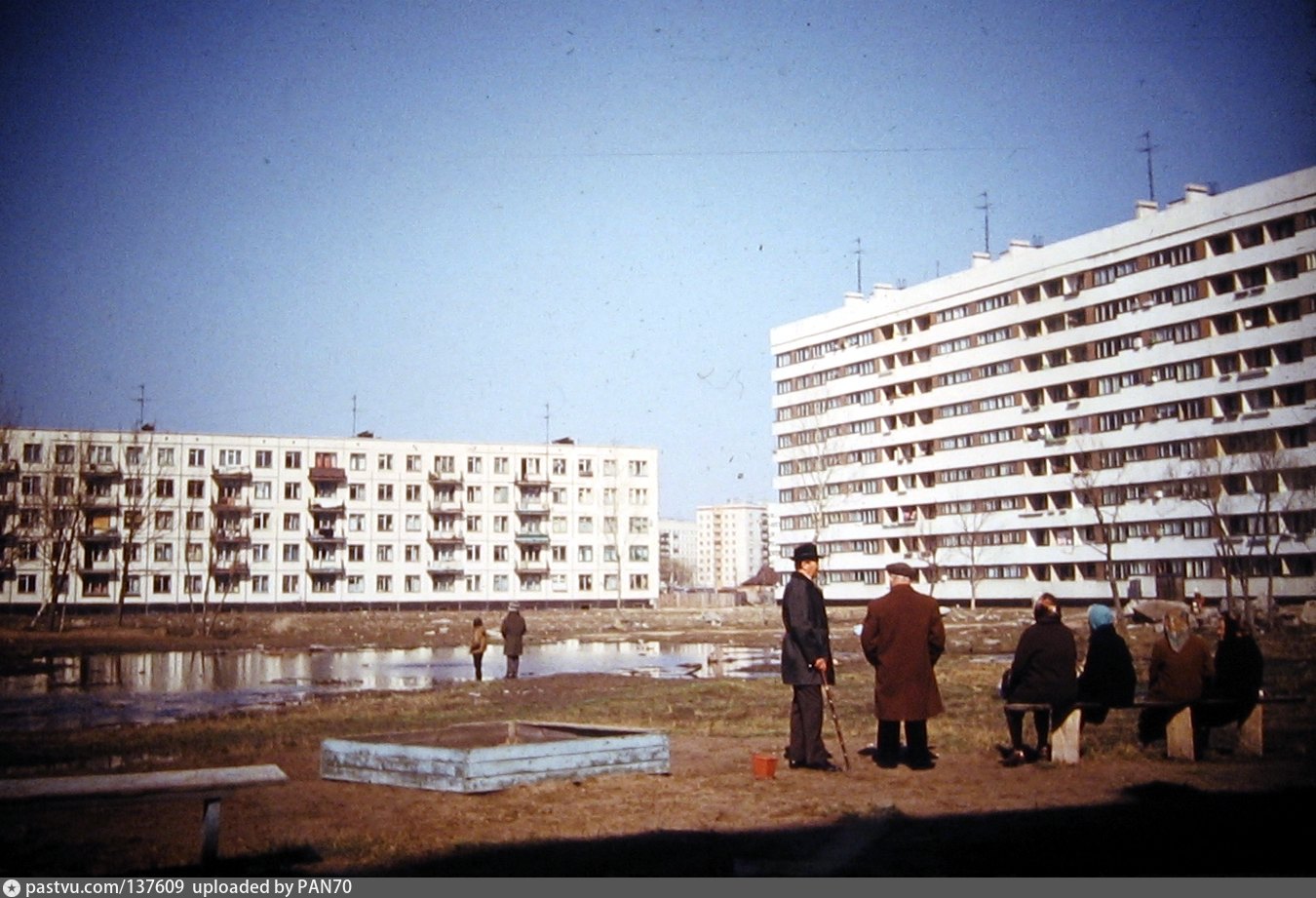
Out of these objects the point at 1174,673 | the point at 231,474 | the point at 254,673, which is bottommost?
the point at 254,673

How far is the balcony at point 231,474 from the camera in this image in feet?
310

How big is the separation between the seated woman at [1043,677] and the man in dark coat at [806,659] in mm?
1881

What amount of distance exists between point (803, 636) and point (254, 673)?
2756cm

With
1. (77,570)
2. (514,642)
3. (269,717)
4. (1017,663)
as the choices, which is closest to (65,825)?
(1017,663)

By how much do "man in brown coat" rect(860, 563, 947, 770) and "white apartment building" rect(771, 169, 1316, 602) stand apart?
44.4 m

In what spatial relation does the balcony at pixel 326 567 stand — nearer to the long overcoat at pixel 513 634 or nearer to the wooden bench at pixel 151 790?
the long overcoat at pixel 513 634

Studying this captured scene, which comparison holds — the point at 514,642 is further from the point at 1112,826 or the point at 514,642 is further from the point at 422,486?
the point at 422,486

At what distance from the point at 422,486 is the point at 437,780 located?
93831 millimetres

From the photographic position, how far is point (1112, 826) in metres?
7.87

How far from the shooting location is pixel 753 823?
853cm

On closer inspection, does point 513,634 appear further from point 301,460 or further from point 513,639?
point 301,460

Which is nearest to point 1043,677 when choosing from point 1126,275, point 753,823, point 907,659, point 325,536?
point 907,659

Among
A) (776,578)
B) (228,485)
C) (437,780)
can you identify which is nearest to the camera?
(437,780)

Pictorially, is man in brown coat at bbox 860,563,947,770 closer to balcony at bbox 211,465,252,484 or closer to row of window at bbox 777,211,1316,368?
row of window at bbox 777,211,1316,368
